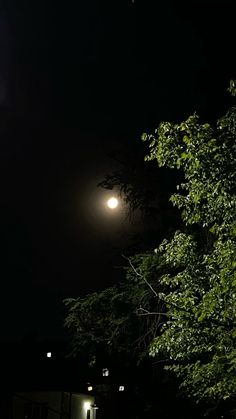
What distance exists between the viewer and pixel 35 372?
22.5m

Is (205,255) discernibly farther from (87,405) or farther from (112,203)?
(87,405)

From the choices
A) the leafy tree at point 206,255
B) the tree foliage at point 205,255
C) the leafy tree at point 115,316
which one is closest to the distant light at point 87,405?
the leafy tree at point 115,316

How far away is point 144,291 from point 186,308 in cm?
636

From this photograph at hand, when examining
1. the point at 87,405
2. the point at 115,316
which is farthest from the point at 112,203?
the point at 87,405

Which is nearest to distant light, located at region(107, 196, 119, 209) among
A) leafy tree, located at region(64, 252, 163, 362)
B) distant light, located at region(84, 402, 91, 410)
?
leafy tree, located at region(64, 252, 163, 362)

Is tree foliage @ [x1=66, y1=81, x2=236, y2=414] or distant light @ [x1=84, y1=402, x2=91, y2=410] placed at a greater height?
distant light @ [x1=84, y1=402, x2=91, y2=410]

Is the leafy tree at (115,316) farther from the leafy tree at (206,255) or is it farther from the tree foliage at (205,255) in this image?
the leafy tree at (206,255)

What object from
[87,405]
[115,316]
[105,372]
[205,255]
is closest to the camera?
[205,255]

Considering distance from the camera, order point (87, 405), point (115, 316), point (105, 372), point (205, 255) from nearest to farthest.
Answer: point (205, 255)
point (115, 316)
point (105, 372)
point (87, 405)

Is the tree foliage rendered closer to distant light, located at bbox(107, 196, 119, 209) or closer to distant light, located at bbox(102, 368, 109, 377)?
distant light, located at bbox(107, 196, 119, 209)

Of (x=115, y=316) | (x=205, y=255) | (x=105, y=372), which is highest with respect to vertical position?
(x=105, y=372)

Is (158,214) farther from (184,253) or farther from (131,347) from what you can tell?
(184,253)

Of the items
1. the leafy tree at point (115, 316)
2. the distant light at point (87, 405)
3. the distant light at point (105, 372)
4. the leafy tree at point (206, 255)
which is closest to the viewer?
the leafy tree at point (206, 255)

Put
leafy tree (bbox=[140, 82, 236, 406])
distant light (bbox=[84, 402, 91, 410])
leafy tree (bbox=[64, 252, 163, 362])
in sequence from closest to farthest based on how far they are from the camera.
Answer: leafy tree (bbox=[140, 82, 236, 406])
leafy tree (bbox=[64, 252, 163, 362])
distant light (bbox=[84, 402, 91, 410])
